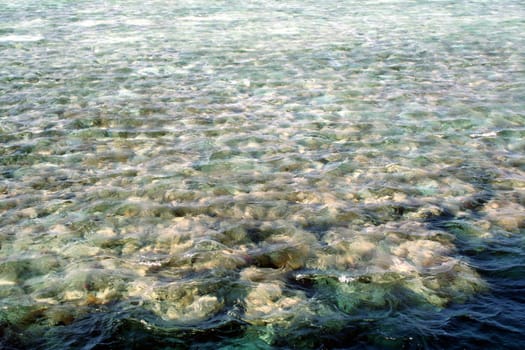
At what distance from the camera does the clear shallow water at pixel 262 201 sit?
6.03 metres

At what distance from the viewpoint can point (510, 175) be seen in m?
9.62

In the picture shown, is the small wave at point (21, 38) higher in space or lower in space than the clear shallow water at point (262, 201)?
higher

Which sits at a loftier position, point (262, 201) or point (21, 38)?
point (21, 38)

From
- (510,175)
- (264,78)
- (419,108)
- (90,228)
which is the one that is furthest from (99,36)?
(510,175)

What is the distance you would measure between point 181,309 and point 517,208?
5.60 metres

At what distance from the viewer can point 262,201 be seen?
8.80 m

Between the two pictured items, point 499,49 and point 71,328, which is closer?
point 71,328

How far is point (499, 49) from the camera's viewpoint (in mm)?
20219

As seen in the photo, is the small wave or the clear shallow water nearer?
the clear shallow water

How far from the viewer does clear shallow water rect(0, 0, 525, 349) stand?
19.8 ft

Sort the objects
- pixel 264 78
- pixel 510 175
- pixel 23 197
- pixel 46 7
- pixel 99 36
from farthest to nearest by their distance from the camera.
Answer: pixel 46 7
pixel 99 36
pixel 264 78
pixel 510 175
pixel 23 197

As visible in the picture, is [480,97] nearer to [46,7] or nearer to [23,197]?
[23,197]

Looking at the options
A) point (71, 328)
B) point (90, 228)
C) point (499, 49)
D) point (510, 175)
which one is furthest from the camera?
point (499, 49)

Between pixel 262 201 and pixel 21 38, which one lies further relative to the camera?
pixel 21 38
